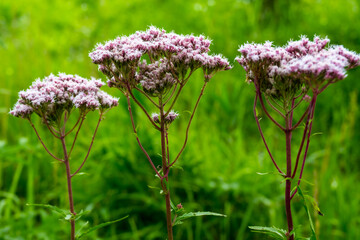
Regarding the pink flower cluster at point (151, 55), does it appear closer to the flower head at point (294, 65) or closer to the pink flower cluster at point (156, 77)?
the pink flower cluster at point (156, 77)

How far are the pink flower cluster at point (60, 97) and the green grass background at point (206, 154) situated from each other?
1.36m

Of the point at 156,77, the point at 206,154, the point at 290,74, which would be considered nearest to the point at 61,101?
the point at 156,77

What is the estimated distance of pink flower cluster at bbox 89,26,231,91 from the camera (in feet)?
7.64

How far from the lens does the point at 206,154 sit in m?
5.22

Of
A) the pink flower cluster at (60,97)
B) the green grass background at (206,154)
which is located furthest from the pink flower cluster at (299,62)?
the green grass background at (206,154)

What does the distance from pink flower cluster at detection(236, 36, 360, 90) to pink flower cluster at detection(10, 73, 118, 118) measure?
901mm

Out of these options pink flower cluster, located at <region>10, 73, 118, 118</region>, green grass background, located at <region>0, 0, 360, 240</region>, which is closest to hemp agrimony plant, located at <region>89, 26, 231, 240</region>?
pink flower cluster, located at <region>10, 73, 118, 118</region>

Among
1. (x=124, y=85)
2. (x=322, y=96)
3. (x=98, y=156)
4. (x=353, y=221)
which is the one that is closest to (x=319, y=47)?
(x=124, y=85)

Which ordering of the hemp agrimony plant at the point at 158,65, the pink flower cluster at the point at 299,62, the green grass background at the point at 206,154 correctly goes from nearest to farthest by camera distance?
the pink flower cluster at the point at 299,62, the hemp agrimony plant at the point at 158,65, the green grass background at the point at 206,154

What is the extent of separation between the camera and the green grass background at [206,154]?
453 cm

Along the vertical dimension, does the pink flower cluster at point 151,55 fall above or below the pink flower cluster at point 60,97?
above

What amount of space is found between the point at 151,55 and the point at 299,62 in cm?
89

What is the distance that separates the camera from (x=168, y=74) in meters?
2.44

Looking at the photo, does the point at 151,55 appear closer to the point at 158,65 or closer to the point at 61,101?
the point at 158,65
